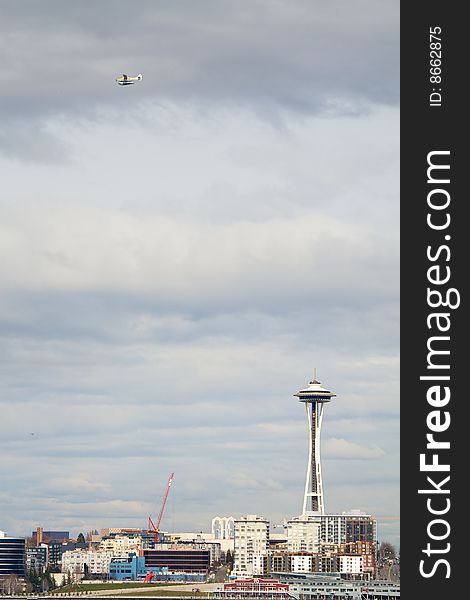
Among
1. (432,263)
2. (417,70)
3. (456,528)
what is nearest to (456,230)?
(432,263)

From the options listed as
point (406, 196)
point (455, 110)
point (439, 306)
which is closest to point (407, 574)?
point (439, 306)

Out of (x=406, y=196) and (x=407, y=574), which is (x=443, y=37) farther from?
(x=407, y=574)

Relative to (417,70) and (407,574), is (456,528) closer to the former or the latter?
(407,574)

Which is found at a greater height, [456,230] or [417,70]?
[417,70]

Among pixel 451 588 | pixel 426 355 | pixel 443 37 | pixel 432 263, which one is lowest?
pixel 451 588

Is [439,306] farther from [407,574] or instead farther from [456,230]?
[407,574]

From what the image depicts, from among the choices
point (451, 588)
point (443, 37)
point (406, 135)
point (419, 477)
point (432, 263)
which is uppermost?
point (443, 37)

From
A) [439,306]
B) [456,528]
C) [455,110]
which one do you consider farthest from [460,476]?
[455,110]

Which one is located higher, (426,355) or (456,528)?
(426,355)
